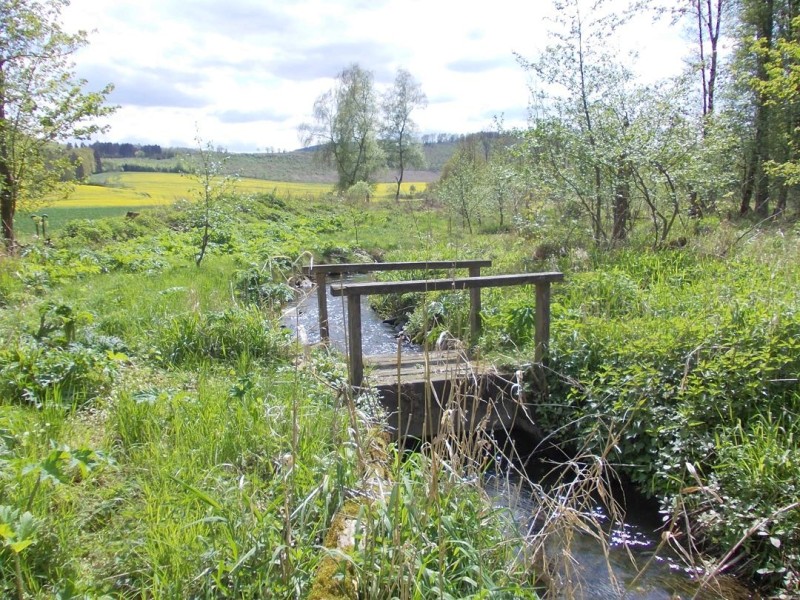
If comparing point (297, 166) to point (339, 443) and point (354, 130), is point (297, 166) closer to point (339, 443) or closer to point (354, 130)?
point (354, 130)

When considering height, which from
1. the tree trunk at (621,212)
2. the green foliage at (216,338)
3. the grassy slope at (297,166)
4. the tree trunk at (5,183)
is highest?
the grassy slope at (297,166)

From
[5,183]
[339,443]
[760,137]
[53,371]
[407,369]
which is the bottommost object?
[407,369]

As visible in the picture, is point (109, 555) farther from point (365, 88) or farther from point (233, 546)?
point (365, 88)

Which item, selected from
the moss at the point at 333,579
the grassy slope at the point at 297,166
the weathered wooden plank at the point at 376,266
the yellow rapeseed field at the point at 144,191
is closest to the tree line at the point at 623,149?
the weathered wooden plank at the point at 376,266

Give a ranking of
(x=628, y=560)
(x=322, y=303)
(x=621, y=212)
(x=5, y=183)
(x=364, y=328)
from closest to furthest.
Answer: (x=628, y=560)
(x=322, y=303)
(x=364, y=328)
(x=5, y=183)
(x=621, y=212)

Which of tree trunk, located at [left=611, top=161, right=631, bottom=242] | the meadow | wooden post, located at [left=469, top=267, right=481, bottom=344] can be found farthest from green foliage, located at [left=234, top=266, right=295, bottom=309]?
tree trunk, located at [left=611, top=161, right=631, bottom=242]

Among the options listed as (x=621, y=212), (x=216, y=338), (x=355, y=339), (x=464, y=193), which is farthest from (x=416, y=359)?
(x=464, y=193)

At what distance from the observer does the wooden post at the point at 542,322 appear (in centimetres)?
558

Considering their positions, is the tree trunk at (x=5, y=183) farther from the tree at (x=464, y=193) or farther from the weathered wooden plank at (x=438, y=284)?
the tree at (x=464, y=193)

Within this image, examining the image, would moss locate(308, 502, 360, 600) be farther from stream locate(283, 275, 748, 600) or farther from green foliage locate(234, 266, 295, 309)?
green foliage locate(234, 266, 295, 309)

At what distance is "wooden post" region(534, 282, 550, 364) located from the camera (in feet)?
18.3

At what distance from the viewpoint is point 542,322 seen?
5637 millimetres

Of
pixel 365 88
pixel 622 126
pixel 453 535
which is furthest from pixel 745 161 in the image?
pixel 365 88

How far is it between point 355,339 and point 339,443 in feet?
6.85
